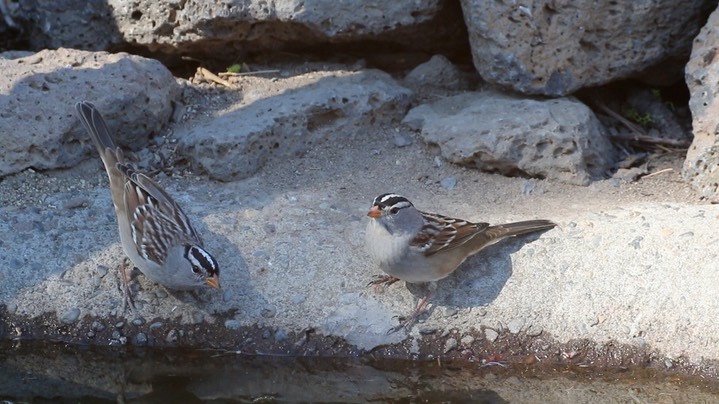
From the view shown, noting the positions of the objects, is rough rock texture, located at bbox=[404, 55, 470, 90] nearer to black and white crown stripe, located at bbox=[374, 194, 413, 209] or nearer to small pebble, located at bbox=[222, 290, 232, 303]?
black and white crown stripe, located at bbox=[374, 194, 413, 209]

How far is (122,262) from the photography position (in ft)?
23.4

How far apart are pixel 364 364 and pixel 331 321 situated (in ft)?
1.18

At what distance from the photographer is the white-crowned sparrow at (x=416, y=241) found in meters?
6.68

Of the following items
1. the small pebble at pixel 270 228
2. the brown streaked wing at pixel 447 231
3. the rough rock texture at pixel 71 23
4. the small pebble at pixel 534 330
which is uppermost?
the rough rock texture at pixel 71 23

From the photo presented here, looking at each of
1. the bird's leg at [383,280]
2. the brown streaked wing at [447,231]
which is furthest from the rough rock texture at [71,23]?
the brown streaked wing at [447,231]

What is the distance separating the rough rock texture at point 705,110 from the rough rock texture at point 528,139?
2.45ft

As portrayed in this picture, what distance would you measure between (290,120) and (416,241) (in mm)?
1970

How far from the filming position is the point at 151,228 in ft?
22.5

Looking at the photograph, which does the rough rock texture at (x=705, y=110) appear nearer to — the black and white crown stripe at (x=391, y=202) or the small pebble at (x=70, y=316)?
the black and white crown stripe at (x=391, y=202)

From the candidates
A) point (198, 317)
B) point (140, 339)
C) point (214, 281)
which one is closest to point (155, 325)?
point (140, 339)

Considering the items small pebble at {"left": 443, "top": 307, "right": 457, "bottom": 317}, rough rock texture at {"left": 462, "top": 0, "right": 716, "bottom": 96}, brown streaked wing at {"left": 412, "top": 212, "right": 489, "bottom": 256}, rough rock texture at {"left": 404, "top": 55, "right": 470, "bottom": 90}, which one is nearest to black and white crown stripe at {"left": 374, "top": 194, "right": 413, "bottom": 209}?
brown streaked wing at {"left": 412, "top": 212, "right": 489, "bottom": 256}

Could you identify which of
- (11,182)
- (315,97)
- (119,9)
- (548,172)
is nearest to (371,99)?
(315,97)

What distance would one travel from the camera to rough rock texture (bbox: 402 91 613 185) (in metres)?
7.91

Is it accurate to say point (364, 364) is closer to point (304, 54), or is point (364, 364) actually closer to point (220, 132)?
point (220, 132)
